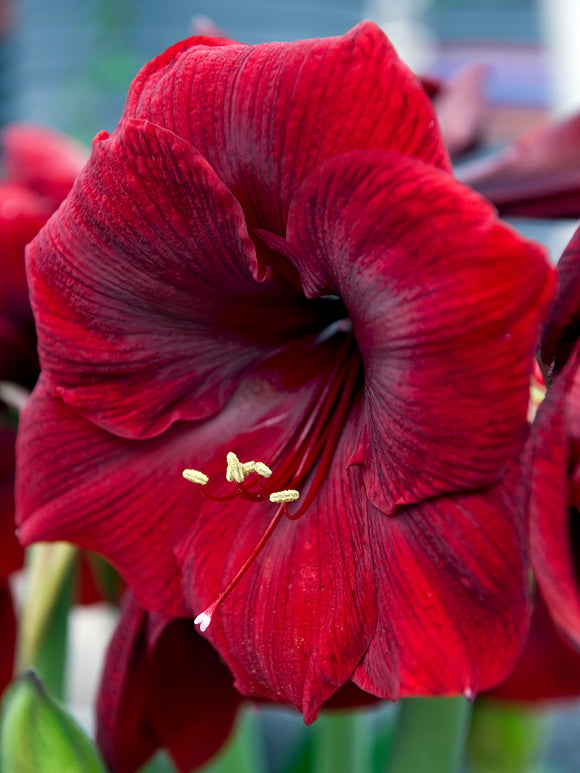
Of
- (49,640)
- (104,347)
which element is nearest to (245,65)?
(104,347)

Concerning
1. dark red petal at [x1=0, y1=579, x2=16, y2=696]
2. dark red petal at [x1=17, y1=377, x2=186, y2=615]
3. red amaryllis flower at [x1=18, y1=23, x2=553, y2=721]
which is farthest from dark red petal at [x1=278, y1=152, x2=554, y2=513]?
dark red petal at [x1=0, y1=579, x2=16, y2=696]

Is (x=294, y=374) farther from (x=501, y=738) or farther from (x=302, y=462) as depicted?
(x=501, y=738)

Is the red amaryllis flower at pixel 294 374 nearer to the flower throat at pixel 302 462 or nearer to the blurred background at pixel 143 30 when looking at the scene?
the flower throat at pixel 302 462

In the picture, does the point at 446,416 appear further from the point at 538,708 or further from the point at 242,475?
the point at 538,708

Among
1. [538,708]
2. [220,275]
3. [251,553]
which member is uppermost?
[220,275]

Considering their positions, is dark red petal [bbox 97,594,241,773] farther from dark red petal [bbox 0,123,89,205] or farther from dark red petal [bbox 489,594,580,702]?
dark red petal [bbox 0,123,89,205]

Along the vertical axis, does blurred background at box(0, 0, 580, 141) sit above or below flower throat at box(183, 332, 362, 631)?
below
